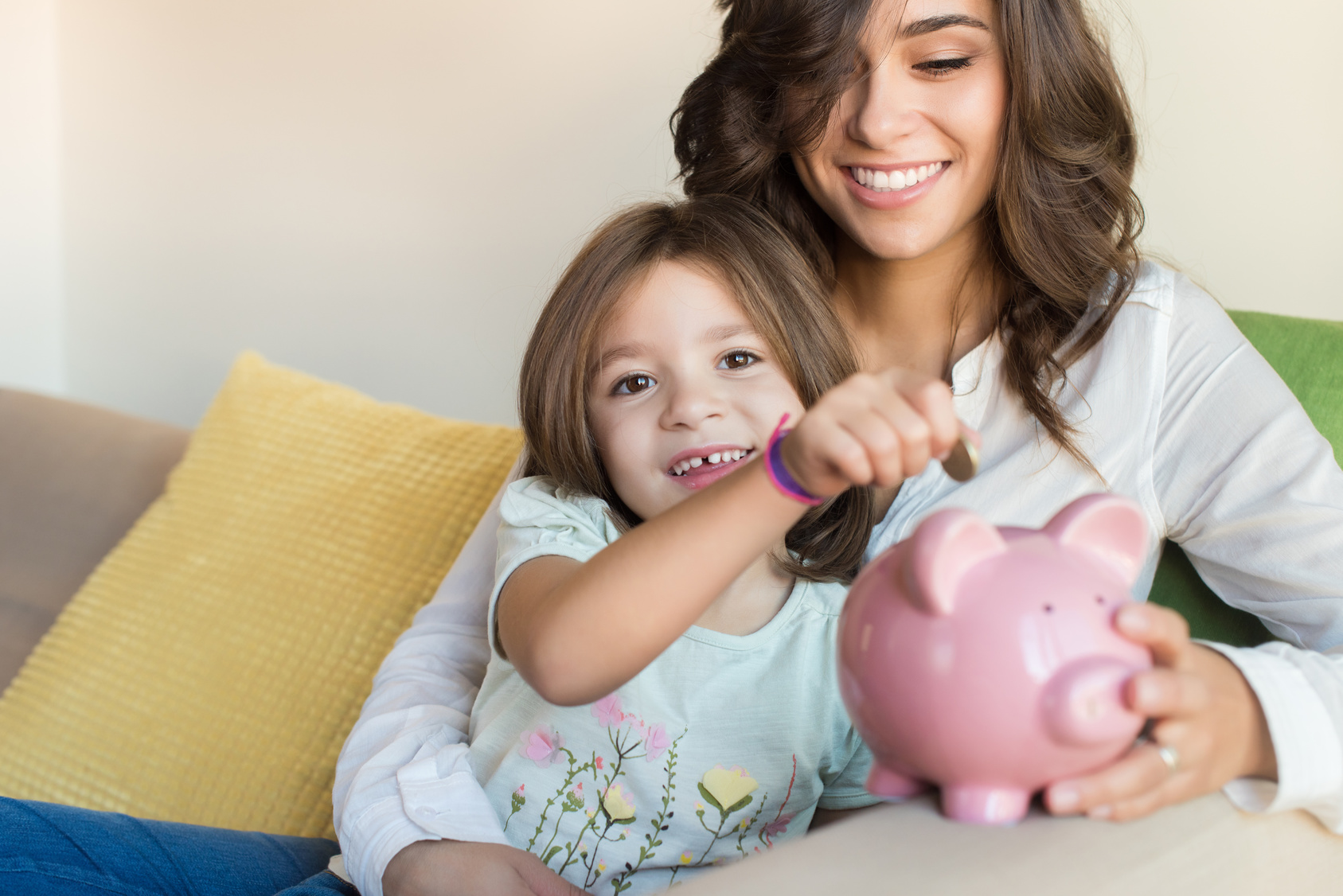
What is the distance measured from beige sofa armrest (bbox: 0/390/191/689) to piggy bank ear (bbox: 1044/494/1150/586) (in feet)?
5.30

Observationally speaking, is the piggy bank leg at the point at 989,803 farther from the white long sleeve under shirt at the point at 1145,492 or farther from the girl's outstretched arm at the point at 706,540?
the white long sleeve under shirt at the point at 1145,492

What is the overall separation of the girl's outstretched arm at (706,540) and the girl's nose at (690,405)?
27 cm

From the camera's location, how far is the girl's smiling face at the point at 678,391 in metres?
1.02

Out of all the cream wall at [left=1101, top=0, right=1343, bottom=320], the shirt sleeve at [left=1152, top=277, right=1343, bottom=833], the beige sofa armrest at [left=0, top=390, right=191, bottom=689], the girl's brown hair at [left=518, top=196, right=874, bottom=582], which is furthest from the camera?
the beige sofa armrest at [left=0, top=390, right=191, bottom=689]

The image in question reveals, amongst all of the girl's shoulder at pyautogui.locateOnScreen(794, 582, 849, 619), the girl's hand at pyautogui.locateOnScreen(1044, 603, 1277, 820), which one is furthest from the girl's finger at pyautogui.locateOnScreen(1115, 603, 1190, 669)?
the girl's shoulder at pyautogui.locateOnScreen(794, 582, 849, 619)

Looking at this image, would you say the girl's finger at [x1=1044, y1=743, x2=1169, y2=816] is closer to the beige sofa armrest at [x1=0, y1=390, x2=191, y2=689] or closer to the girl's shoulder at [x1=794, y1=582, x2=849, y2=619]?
the girl's shoulder at [x1=794, y1=582, x2=849, y2=619]

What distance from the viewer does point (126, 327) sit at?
8.92 feet

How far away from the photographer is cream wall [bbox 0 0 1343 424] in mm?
1356

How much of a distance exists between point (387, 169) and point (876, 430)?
176 centimetres

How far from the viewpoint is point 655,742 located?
100cm

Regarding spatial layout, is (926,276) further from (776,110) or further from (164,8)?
(164,8)

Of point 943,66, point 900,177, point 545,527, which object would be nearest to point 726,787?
point 545,527

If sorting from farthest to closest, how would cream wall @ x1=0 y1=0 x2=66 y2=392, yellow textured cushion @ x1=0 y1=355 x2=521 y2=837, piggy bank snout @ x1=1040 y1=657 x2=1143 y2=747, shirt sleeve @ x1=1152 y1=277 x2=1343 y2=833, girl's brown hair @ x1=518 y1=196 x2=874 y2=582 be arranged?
1. cream wall @ x1=0 y1=0 x2=66 y2=392
2. yellow textured cushion @ x1=0 y1=355 x2=521 y2=837
3. girl's brown hair @ x1=518 y1=196 x2=874 y2=582
4. shirt sleeve @ x1=1152 y1=277 x2=1343 y2=833
5. piggy bank snout @ x1=1040 y1=657 x2=1143 y2=747

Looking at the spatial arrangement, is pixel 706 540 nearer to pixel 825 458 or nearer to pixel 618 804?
pixel 825 458
